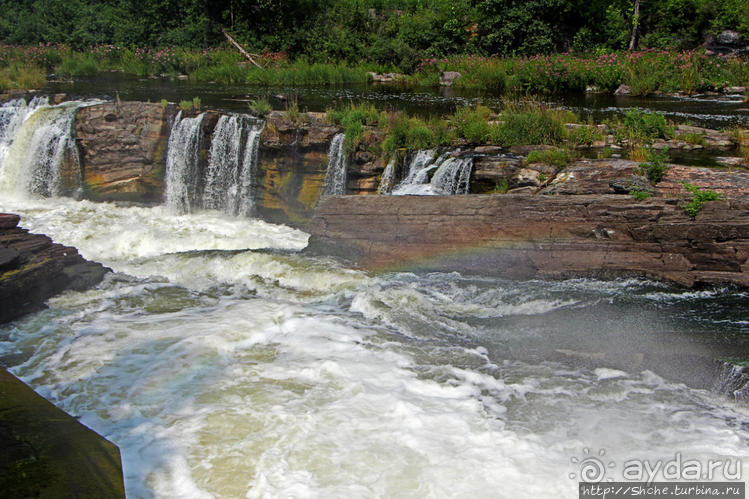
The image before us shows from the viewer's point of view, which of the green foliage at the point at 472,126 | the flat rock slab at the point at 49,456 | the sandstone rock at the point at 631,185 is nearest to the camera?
the flat rock slab at the point at 49,456

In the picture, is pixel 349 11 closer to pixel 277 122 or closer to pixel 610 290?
pixel 277 122

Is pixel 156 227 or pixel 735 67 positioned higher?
pixel 735 67

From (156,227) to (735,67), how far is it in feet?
55.7

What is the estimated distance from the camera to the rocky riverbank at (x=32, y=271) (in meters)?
7.53

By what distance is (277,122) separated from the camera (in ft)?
39.5

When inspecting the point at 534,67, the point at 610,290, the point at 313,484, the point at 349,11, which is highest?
the point at 349,11

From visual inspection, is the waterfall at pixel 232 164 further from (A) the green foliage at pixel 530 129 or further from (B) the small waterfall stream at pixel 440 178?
(A) the green foliage at pixel 530 129

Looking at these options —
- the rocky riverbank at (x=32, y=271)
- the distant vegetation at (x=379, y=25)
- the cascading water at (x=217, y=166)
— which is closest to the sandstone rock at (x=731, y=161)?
the cascading water at (x=217, y=166)

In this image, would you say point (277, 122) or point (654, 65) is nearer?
point (277, 122)

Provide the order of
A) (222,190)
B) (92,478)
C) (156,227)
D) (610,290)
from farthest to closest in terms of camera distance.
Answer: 1. (222,190)
2. (156,227)
3. (610,290)
4. (92,478)

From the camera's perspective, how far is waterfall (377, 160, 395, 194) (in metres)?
10.6

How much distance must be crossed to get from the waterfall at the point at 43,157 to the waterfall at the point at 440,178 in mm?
8303

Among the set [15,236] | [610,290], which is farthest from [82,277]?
[610,290]

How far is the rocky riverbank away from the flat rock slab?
359 cm
